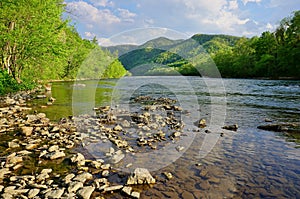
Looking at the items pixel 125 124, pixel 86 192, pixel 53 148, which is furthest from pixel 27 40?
pixel 86 192

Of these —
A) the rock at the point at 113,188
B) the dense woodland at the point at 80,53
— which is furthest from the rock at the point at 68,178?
the dense woodland at the point at 80,53

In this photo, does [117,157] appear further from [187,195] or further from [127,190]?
[187,195]

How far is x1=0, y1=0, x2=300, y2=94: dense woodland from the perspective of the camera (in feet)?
58.2

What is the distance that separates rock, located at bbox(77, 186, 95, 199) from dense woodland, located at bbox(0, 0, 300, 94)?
1396cm

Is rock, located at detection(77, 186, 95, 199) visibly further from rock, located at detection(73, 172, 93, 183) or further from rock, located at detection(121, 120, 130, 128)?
rock, located at detection(121, 120, 130, 128)

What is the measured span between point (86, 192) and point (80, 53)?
6899 cm

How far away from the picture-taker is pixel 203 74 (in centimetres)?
9300

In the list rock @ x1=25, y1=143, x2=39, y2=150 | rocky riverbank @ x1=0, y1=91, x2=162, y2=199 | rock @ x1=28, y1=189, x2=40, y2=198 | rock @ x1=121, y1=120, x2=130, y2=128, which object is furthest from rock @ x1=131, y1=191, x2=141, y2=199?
rock @ x1=121, y1=120, x2=130, y2=128

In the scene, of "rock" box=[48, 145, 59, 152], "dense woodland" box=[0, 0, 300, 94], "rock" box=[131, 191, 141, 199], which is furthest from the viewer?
"dense woodland" box=[0, 0, 300, 94]

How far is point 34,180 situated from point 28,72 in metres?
20.5

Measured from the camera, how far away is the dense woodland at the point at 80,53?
17.7 m

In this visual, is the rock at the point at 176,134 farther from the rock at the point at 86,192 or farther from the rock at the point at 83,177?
the rock at the point at 86,192

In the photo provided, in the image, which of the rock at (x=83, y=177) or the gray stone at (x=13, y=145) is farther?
the gray stone at (x=13, y=145)

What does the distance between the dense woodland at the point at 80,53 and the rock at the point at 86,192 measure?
550 inches
